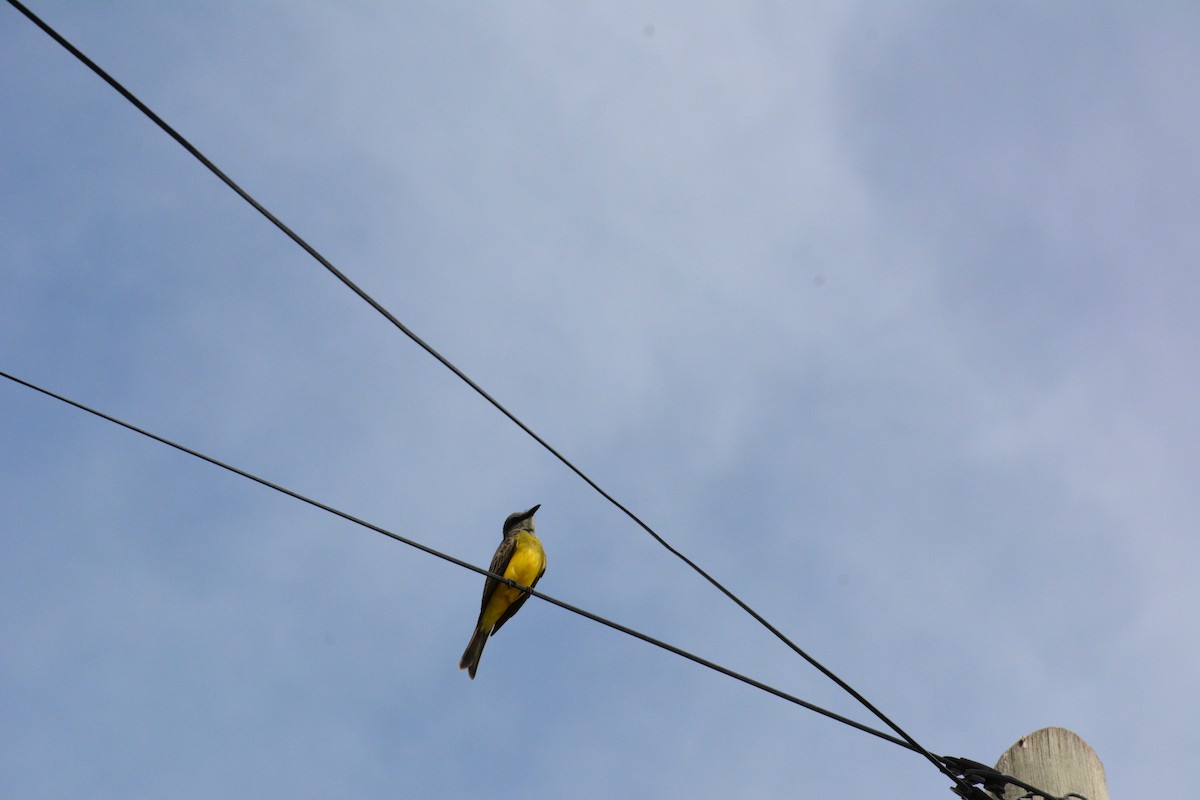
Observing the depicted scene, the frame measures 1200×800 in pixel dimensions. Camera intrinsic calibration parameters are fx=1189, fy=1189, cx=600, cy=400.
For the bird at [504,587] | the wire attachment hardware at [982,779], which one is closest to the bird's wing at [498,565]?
the bird at [504,587]

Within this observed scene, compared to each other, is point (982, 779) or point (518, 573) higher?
point (518, 573)

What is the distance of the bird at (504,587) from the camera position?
11844 mm

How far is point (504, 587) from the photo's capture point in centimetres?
1178

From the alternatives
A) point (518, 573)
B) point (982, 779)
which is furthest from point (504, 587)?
point (982, 779)

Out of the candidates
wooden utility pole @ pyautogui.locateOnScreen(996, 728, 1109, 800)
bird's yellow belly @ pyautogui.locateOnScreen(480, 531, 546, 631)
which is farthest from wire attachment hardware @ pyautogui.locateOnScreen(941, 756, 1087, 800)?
bird's yellow belly @ pyautogui.locateOnScreen(480, 531, 546, 631)

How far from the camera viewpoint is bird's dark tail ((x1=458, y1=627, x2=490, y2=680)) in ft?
39.1

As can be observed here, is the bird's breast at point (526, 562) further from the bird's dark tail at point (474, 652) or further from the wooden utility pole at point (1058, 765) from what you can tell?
the wooden utility pole at point (1058, 765)

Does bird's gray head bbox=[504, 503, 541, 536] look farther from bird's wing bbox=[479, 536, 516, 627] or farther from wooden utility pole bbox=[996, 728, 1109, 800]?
wooden utility pole bbox=[996, 728, 1109, 800]

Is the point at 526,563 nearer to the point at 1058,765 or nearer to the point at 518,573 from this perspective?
the point at 518,573

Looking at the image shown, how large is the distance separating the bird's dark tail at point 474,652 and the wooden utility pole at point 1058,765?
7.13m

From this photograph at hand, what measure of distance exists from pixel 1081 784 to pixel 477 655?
7.46 metres

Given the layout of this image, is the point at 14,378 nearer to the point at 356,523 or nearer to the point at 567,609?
the point at 356,523

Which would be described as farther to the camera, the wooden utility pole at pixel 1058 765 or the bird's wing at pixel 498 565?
the bird's wing at pixel 498 565

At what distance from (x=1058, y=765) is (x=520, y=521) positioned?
7938mm
